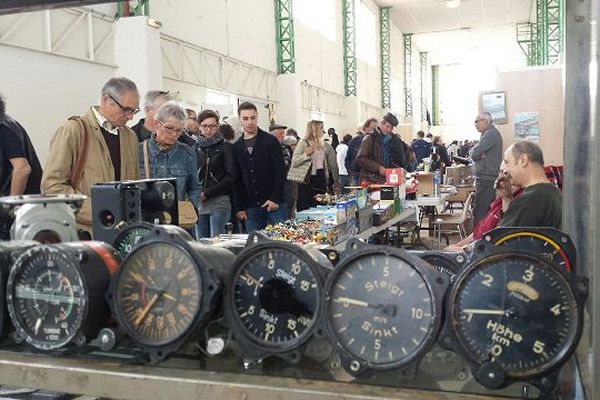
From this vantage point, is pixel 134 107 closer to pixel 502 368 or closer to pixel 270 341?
pixel 270 341

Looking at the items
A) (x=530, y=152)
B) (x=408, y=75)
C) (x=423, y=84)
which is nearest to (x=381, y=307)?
(x=530, y=152)

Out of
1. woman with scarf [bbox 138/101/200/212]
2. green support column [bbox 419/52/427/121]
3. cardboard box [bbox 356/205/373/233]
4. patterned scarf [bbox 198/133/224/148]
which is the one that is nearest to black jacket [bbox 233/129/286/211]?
patterned scarf [bbox 198/133/224/148]

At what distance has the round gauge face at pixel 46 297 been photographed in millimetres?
1221

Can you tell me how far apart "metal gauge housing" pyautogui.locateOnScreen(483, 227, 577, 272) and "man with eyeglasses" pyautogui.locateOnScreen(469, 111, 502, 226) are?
5167mm

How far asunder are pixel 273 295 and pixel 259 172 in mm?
3664

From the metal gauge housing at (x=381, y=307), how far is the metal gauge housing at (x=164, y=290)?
0.24 m

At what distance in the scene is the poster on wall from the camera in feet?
20.2

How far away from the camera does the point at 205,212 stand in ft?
15.8

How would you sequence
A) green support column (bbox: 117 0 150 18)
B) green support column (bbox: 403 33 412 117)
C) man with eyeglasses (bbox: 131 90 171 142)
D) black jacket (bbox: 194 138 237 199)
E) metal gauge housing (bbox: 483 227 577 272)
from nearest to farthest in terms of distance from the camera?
metal gauge housing (bbox: 483 227 577 272) < man with eyeglasses (bbox: 131 90 171 142) < black jacket (bbox: 194 138 237 199) < green support column (bbox: 117 0 150 18) < green support column (bbox: 403 33 412 117)

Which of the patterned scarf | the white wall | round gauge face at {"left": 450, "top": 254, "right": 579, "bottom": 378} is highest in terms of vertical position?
the white wall

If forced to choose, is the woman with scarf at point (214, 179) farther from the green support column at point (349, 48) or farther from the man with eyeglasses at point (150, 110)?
the green support column at point (349, 48)

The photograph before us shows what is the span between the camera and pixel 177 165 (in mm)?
3455

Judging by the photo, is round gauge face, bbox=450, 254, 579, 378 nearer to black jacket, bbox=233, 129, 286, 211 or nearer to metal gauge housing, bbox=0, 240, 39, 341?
metal gauge housing, bbox=0, 240, 39, 341

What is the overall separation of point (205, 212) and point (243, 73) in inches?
266
